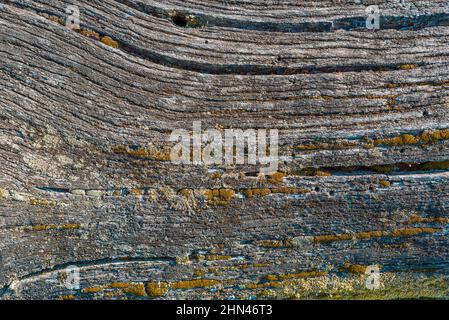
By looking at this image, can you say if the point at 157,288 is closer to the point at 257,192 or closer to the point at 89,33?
the point at 257,192

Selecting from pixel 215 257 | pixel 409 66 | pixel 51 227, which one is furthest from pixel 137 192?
pixel 409 66

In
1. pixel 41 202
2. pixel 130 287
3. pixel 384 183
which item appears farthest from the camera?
pixel 130 287

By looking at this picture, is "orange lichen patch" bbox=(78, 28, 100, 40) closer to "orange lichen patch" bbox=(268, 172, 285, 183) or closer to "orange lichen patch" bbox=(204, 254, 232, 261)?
"orange lichen patch" bbox=(268, 172, 285, 183)

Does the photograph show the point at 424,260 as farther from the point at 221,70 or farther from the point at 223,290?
the point at 221,70

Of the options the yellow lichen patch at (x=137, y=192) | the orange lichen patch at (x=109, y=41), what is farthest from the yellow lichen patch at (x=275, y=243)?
the orange lichen patch at (x=109, y=41)

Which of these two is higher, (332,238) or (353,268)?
(332,238)

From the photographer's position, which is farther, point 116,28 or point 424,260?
point 424,260

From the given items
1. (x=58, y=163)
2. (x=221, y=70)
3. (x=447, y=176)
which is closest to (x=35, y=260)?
(x=58, y=163)
